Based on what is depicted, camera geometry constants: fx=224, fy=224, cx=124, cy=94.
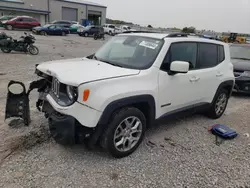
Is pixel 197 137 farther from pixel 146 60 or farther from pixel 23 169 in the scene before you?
pixel 23 169

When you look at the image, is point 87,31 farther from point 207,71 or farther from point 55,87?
point 55,87

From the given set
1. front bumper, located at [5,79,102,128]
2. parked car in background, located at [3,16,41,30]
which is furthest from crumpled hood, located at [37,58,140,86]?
parked car in background, located at [3,16,41,30]

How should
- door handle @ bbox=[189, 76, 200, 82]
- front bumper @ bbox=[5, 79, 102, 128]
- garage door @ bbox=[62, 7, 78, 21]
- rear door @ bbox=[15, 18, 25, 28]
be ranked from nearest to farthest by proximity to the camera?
front bumper @ bbox=[5, 79, 102, 128]
door handle @ bbox=[189, 76, 200, 82]
rear door @ bbox=[15, 18, 25, 28]
garage door @ bbox=[62, 7, 78, 21]

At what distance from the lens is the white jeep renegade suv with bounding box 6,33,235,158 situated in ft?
8.69

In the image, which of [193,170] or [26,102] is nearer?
[193,170]

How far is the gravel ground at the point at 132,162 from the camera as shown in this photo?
8.72 feet

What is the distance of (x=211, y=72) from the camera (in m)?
4.17

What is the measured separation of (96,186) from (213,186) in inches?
55.3

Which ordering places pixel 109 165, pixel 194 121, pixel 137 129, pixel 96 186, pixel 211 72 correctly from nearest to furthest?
1. pixel 96 186
2. pixel 109 165
3. pixel 137 129
4. pixel 211 72
5. pixel 194 121

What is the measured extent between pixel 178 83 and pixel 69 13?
1849 inches

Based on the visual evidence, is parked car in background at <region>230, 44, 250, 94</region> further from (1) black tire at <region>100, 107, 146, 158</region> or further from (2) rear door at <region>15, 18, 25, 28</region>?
(2) rear door at <region>15, 18, 25, 28</region>

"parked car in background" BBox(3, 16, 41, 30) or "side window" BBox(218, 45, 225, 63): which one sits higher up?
"parked car in background" BBox(3, 16, 41, 30)

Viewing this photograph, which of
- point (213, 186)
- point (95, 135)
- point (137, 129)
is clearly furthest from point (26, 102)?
point (213, 186)

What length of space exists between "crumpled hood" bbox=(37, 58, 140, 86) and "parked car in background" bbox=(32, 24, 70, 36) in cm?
2457
